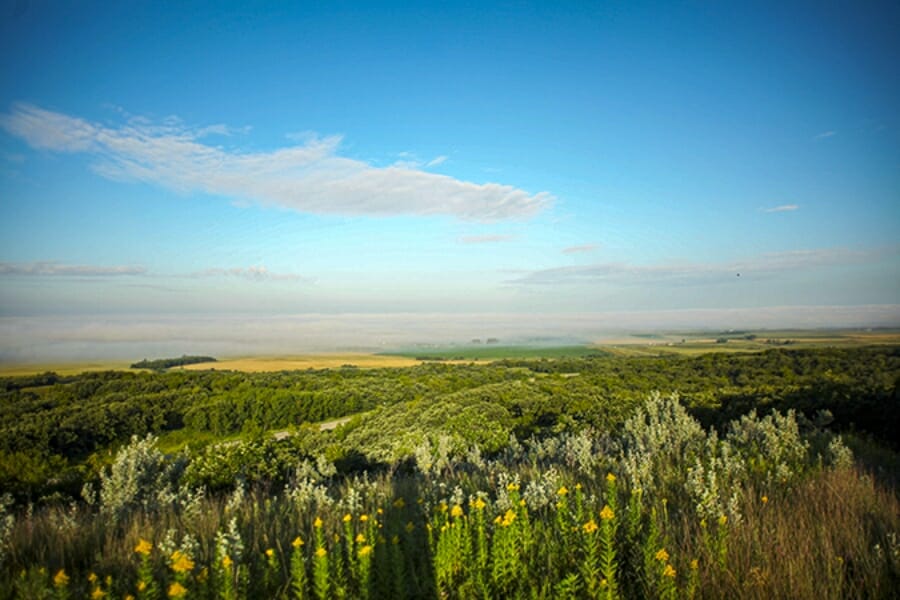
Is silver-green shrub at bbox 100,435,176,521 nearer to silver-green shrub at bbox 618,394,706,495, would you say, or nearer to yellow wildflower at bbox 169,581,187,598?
yellow wildflower at bbox 169,581,187,598

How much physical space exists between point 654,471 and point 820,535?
255 centimetres

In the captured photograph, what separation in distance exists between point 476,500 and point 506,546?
1.05 m

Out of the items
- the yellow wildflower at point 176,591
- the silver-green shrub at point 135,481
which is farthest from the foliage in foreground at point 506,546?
the silver-green shrub at point 135,481

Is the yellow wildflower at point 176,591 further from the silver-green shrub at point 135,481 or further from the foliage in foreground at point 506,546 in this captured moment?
the silver-green shrub at point 135,481

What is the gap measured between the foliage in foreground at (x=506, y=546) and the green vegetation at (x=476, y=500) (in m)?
0.02

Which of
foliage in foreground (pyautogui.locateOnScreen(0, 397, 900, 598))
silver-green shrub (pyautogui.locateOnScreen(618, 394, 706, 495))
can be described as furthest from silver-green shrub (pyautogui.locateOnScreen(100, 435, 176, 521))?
silver-green shrub (pyautogui.locateOnScreen(618, 394, 706, 495))

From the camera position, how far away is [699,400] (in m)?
14.8

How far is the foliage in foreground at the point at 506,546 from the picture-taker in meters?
2.63

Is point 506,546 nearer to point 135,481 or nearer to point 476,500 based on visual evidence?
point 476,500

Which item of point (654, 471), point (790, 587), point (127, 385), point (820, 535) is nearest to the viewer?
point (790, 587)

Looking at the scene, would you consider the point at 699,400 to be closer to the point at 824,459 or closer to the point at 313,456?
the point at 824,459

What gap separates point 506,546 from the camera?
9.26ft

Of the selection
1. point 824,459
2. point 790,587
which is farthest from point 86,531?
point 824,459

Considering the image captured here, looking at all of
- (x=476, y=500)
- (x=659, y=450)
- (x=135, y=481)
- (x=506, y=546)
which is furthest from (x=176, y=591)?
(x=659, y=450)
